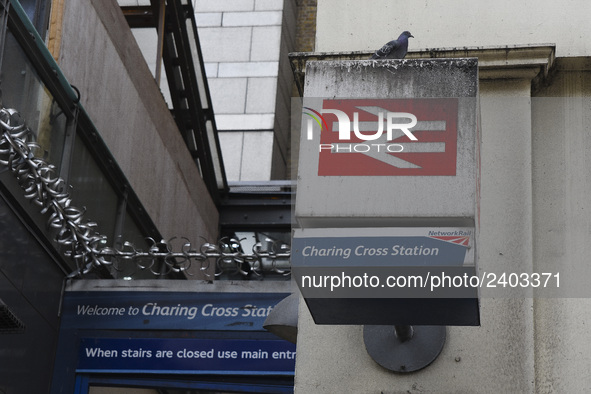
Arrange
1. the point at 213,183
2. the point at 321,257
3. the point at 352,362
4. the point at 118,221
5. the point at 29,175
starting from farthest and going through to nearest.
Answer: the point at 213,183 < the point at 118,221 < the point at 29,175 < the point at 352,362 < the point at 321,257

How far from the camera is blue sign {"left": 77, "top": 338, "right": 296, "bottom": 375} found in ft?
32.6

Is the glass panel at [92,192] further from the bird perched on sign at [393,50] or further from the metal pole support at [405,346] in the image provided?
the metal pole support at [405,346]

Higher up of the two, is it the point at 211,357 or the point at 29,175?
the point at 29,175

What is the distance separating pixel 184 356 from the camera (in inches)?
397

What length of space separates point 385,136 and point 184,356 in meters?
6.11

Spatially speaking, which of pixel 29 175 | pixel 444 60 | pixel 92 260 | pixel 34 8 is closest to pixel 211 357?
pixel 92 260

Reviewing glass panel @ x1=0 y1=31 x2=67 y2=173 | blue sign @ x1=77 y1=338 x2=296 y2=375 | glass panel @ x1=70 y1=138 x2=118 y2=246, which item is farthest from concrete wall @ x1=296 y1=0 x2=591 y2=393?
glass panel @ x1=70 y1=138 x2=118 y2=246

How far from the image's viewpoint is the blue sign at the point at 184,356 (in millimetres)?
9930

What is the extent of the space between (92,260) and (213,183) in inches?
286

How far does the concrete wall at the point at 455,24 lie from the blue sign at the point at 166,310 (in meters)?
4.73

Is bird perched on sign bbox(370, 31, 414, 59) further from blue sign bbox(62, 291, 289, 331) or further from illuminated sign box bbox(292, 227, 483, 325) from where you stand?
blue sign bbox(62, 291, 289, 331)

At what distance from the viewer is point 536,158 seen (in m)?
5.49

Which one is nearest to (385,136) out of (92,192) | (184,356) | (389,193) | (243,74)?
(389,193)

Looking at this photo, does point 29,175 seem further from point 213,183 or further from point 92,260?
point 213,183
